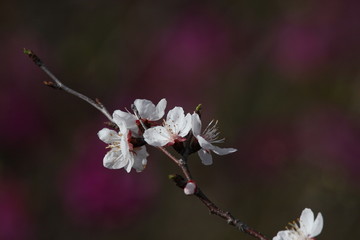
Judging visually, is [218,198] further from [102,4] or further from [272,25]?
[102,4]

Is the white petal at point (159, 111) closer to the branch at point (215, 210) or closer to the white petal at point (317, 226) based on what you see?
the branch at point (215, 210)

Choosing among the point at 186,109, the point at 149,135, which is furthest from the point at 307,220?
the point at 186,109

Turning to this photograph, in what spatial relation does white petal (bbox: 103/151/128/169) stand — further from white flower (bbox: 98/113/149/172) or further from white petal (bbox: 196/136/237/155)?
white petal (bbox: 196/136/237/155)

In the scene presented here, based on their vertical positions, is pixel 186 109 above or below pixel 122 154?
below

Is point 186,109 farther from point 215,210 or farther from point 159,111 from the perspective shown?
point 215,210

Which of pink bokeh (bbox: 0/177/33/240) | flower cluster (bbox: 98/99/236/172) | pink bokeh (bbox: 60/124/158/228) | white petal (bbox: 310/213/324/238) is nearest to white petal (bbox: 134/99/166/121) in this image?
flower cluster (bbox: 98/99/236/172)
